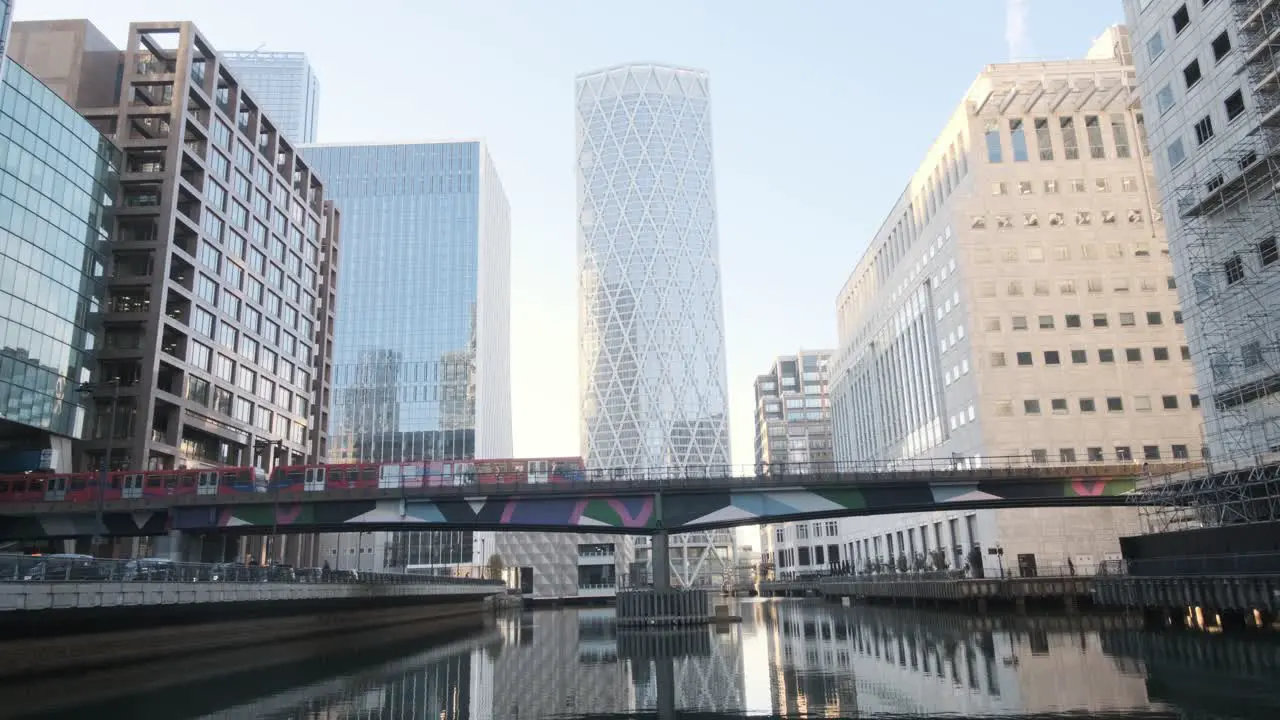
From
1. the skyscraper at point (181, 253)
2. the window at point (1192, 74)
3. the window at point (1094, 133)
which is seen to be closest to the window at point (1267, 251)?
the window at point (1192, 74)

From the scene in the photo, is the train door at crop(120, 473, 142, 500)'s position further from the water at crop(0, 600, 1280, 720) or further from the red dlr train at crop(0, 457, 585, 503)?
the water at crop(0, 600, 1280, 720)

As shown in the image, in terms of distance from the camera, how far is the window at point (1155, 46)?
57.3 m

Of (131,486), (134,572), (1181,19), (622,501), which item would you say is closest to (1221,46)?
(1181,19)

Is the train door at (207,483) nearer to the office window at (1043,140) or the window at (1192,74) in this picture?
the window at (1192,74)

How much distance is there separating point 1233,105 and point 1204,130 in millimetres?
2862

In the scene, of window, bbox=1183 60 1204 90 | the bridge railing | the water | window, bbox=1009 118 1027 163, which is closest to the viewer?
the water

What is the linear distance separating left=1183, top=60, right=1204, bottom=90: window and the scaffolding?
2.77m

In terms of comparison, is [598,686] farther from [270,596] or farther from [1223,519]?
[1223,519]

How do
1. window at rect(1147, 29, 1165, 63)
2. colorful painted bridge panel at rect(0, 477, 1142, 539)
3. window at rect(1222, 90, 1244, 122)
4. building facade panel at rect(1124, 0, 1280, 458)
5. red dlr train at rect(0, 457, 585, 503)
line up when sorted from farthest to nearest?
window at rect(1147, 29, 1165, 63) < red dlr train at rect(0, 457, 585, 503) < colorful painted bridge panel at rect(0, 477, 1142, 539) < window at rect(1222, 90, 1244, 122) < building facade panel at rect(1124, 0, 1280, 458)

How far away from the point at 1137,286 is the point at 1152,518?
25217mm

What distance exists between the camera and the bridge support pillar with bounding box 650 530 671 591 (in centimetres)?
5734

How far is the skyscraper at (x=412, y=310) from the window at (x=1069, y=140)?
387 ft

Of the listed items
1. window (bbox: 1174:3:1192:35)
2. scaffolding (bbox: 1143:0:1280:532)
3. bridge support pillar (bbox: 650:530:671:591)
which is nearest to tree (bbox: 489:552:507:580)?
bridge support pillar (bbox: 650:530:671:591)

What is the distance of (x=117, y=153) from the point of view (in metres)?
82.2
